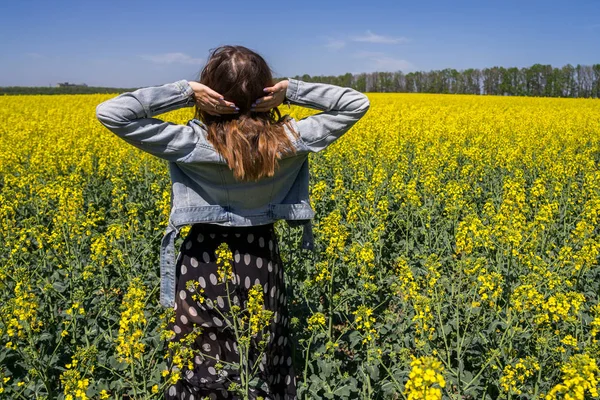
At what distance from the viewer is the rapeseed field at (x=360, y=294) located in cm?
252

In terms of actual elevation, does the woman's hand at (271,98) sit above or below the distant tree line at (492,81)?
below

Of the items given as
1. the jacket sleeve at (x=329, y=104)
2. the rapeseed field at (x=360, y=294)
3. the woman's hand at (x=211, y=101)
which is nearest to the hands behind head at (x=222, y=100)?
the woman's hand at (x=211, y=101)

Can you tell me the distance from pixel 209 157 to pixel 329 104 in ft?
2.13

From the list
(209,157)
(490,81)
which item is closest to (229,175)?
(209,157)

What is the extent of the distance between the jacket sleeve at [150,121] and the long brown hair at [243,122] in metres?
0.11

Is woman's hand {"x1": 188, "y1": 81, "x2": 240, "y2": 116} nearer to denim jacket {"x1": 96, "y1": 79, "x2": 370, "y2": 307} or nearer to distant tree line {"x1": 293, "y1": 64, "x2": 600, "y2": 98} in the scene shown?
denim jacket {"x1": 96, "y1": 79, "x2": 370, "y2": 307}

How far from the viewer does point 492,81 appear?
5466 centimetres

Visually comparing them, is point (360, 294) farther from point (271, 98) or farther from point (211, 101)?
point (211, 101)

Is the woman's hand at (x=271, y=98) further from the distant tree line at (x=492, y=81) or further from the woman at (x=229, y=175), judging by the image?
the distant tree line at (x=492, y=81)

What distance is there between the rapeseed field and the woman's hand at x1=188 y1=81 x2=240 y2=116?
86cm

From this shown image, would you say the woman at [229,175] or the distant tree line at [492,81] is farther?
the distant tree line at [492,81]

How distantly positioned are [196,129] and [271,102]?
34cm

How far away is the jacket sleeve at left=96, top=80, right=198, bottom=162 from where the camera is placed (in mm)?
1866

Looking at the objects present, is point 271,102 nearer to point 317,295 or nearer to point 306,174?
A: point 306,174
